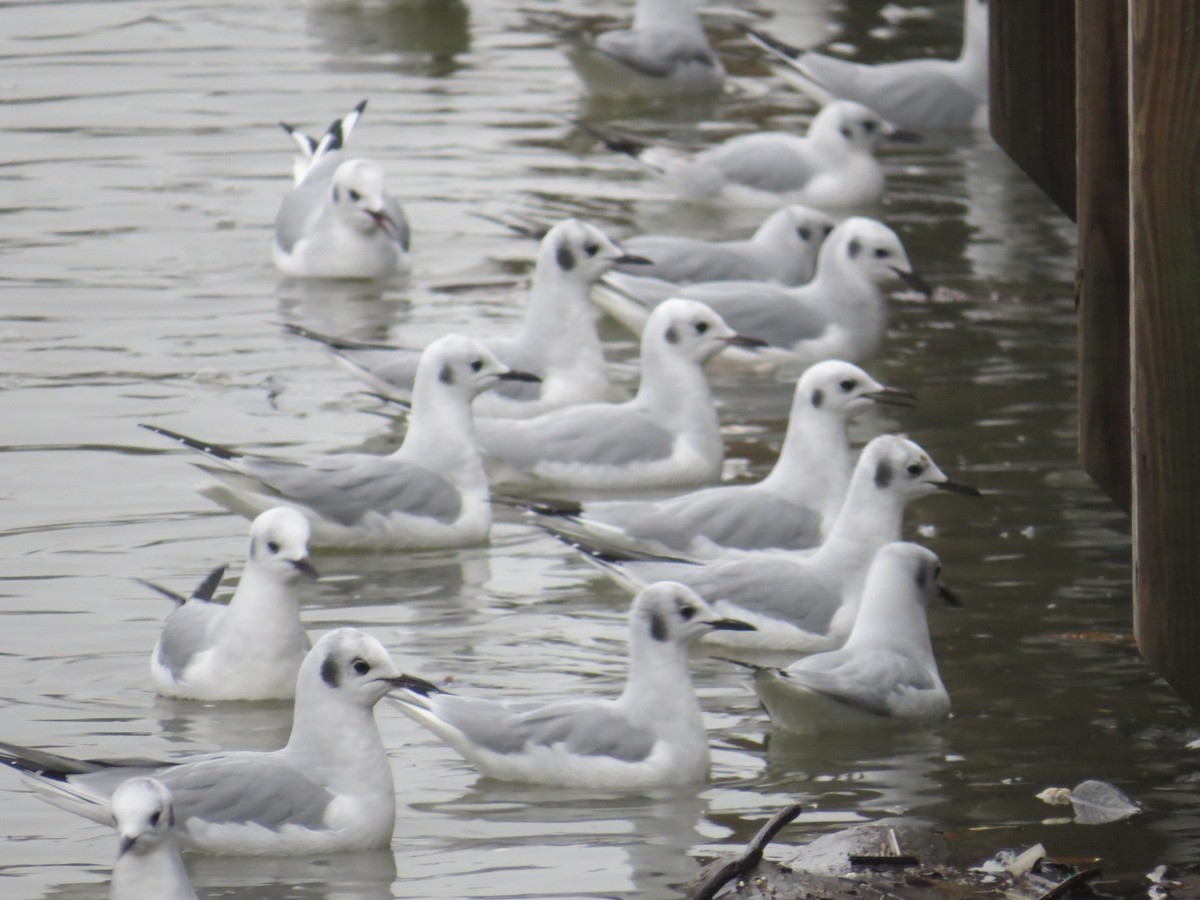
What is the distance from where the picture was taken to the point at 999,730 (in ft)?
22.9

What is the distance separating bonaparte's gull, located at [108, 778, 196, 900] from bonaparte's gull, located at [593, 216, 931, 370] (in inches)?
228

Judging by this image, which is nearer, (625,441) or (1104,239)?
(1104,239)

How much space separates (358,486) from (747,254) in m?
3.46

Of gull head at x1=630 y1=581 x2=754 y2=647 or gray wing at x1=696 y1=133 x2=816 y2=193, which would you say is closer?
gull head at x1=630 y1=581 x2=754 y2=647

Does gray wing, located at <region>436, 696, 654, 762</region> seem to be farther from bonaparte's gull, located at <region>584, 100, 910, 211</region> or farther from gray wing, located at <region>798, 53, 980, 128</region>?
gray wing, located at <region>798, 53, 980, 128</region>

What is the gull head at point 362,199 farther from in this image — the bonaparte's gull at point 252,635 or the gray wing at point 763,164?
the bonaparte's gull at point 252,635

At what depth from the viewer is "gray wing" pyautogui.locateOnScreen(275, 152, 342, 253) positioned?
12.3 meters

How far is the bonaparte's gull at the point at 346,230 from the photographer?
1220 cm

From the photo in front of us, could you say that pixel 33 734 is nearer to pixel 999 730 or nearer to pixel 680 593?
pixel 680 593

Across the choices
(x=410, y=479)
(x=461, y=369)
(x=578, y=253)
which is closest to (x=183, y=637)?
(x=410, y=479)

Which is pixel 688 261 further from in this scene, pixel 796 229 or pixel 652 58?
pixel 652 58

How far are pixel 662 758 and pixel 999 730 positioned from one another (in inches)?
40.4

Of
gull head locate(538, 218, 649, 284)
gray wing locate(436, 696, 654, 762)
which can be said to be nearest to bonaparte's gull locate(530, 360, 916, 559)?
gray wing locate(436, 696, 654, 762)

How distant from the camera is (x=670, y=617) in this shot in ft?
22.6
